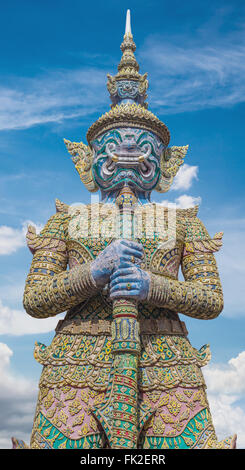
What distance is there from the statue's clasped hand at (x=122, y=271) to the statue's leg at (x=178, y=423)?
112 cm

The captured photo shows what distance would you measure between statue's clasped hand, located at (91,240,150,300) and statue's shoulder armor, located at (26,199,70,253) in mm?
1012

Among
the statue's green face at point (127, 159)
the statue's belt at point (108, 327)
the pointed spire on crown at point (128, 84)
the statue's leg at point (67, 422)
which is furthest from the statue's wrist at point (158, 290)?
the pointed spire on crown at point (128, 84)

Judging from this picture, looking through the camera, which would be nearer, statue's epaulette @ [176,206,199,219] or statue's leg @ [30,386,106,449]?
statue's leg @ [30,386,106,449]

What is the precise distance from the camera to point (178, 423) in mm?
5422

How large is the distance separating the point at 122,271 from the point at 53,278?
3.16ft

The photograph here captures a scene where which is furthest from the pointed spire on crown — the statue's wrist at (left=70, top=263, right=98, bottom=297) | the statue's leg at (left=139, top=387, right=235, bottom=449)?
the statue's leg at (left=139, top=387, right=235, bottom=449)

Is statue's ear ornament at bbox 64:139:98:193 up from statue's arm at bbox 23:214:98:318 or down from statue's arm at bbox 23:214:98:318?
up

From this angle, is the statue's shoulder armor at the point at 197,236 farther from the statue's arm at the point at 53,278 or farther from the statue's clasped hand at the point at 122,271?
the statue's arm at the point at 53,278

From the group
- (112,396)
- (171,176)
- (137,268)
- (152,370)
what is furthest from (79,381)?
(171,176)

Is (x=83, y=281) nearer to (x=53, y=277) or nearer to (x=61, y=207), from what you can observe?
(x=53, y=277)

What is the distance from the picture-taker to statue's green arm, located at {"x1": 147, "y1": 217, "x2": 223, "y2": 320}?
18.7 feet

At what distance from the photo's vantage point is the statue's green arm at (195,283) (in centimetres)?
571

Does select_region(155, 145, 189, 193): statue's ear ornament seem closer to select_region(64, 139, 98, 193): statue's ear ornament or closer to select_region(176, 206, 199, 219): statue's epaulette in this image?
select_region(176, 206, 199, 219): statue's epaulette

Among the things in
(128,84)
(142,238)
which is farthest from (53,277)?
(128,84)
